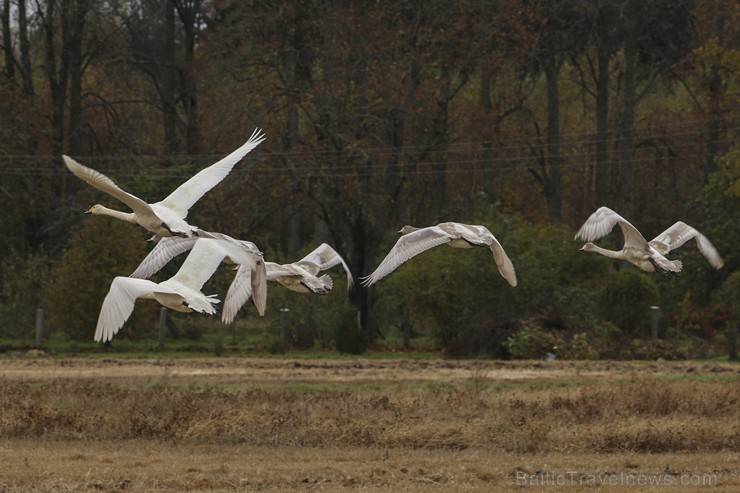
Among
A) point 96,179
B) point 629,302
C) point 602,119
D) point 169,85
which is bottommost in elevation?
point 629,302

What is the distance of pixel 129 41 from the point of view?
53469mm

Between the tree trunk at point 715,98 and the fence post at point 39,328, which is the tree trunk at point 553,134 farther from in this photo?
the fence post at point 39,328

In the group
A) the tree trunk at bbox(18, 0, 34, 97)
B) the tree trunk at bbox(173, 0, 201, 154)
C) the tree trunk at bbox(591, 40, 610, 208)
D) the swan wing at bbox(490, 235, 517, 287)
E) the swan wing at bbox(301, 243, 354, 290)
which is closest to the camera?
the swan wing at bbox(490, 235, 517, 287)

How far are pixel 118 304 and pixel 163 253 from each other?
11.5ft

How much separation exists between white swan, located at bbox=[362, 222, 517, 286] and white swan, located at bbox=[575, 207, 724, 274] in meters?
0.99

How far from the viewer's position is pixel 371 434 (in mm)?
19719

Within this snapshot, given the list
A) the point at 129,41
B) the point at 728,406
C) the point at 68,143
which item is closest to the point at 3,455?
the point at 728,406

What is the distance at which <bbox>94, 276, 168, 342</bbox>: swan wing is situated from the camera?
48.0 feet

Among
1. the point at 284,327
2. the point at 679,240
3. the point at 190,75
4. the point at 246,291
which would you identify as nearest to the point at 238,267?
the point at 246,291

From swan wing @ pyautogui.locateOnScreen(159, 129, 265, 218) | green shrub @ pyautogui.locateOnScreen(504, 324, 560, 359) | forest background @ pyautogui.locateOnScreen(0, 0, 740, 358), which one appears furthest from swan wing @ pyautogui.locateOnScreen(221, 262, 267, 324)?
forest background @ pyautogui.locateOnScreen(0, 0, 740, 358)

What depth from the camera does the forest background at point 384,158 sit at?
37062mm

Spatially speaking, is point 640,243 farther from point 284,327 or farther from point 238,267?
point 284,327

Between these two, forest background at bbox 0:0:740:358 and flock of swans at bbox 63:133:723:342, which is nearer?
flock of swans at bbox 63:133:723:342

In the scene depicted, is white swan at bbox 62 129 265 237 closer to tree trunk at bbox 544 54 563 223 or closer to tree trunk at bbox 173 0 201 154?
tree trunk at bbox 173 0 201 154
